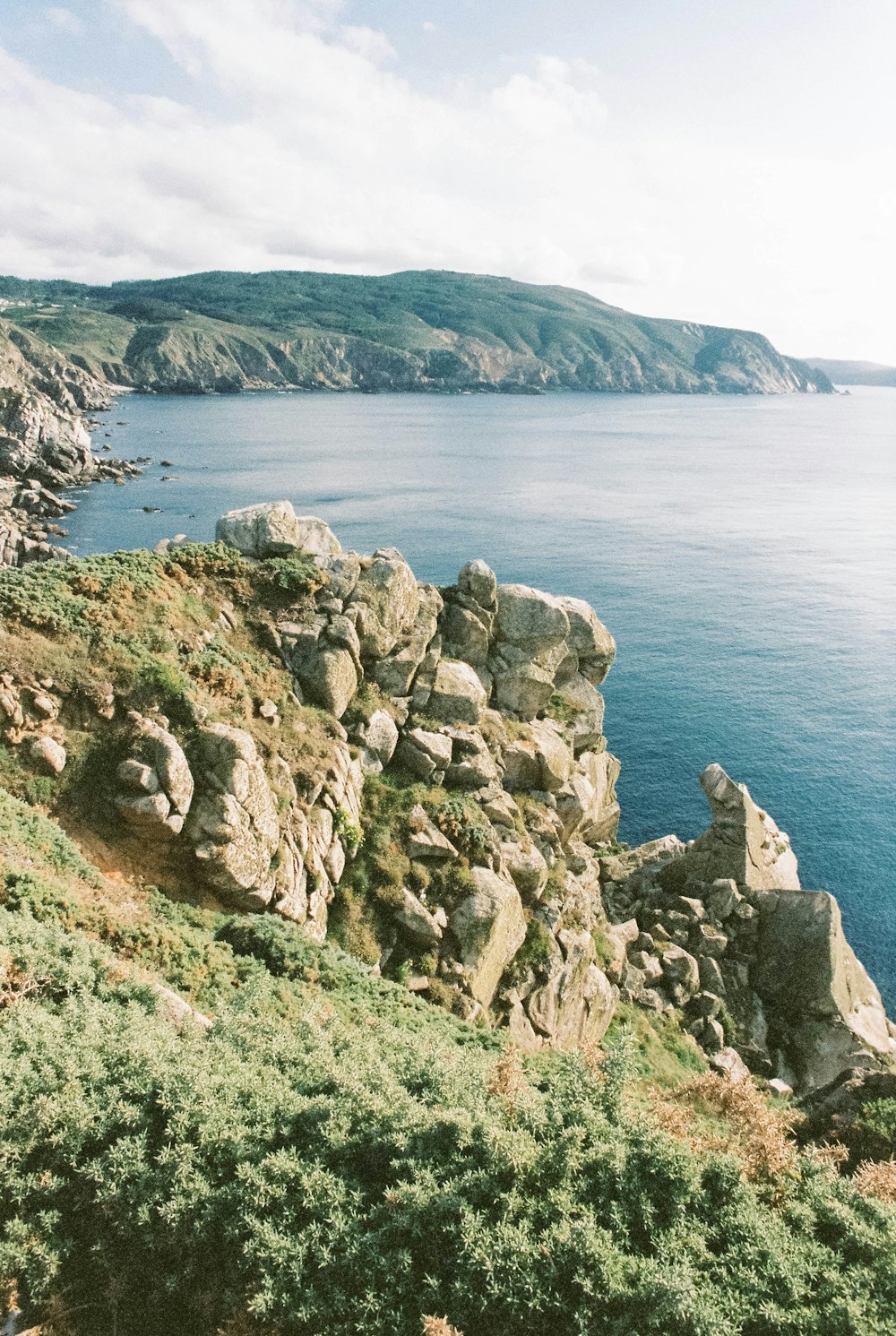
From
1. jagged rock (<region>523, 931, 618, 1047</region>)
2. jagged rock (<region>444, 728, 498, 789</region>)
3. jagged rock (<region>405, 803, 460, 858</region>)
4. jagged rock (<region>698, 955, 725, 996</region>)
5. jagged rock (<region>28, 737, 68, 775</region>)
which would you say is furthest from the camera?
jagged rock (<region>698, 955, 725, 996</region>)

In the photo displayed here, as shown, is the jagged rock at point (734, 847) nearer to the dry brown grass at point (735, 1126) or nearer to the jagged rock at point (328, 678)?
the jagged rock at point (328, 678)

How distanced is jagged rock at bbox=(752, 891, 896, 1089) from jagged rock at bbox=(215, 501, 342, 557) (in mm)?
29708

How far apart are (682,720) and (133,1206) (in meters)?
57.0

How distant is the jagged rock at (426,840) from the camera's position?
30.2 metres

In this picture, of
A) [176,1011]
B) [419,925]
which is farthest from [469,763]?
[176,1011]

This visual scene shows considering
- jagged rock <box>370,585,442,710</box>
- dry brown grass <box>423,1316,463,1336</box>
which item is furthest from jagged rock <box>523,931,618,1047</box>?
dry brown grass <box>423,1316,463,1336</box>

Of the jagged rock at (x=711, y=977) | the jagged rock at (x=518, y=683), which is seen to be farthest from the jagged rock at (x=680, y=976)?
the jagged rock at (x=518, y=683)

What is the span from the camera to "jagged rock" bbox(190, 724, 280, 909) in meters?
24.6

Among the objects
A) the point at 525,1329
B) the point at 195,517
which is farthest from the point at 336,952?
the point at 195,517

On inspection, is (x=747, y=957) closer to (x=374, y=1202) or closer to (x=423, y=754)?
(x=423, y=754)

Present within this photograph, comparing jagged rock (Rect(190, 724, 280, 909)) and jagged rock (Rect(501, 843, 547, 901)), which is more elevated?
jagged rock (Rect(190, 724, 280, 909))

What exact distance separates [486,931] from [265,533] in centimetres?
2015

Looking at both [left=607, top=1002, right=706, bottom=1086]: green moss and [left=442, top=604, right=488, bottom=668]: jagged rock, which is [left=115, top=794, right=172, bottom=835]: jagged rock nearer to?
[left=442, top=604, right=488, bottom=668]: jagged rock

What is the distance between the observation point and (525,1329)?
11.9 m
